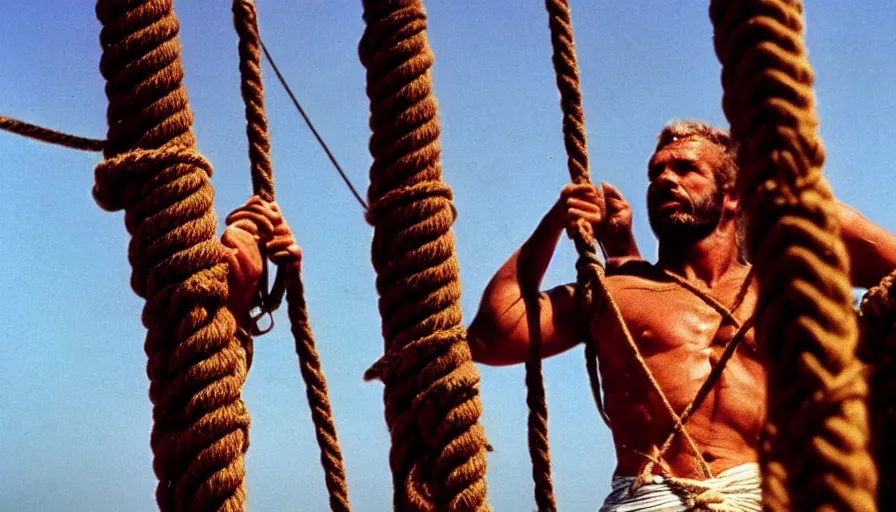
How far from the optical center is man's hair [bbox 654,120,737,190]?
3717mm

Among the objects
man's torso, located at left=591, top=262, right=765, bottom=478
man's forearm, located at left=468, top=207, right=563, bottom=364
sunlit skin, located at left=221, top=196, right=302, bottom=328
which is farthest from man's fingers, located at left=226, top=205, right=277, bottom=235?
man's torso, located at left=591, top=262, right=765, bottom=478

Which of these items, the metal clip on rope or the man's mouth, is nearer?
the metal clip on rope

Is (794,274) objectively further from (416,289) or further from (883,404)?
(416,289)

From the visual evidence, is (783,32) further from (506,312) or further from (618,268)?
(618,268)

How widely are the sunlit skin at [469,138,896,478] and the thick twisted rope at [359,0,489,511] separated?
1170mm

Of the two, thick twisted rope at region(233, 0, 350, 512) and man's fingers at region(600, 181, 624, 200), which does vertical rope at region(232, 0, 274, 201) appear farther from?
man's fingers at region(600, 181, 624, 200)

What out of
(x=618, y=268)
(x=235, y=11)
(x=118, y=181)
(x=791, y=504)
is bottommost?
(x=791, y=504)

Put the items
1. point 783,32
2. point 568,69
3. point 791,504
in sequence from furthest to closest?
point 568,69 → point 783,32 → point 791,504

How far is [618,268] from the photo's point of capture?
3547 mm

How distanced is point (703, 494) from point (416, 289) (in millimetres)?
1507

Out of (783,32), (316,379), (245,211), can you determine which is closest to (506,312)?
(316,379)

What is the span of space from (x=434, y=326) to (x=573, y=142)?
3.86 feet

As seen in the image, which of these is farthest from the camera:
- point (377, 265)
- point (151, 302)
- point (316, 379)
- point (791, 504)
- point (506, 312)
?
point (506, 312)

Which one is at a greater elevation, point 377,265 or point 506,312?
point 506,312
